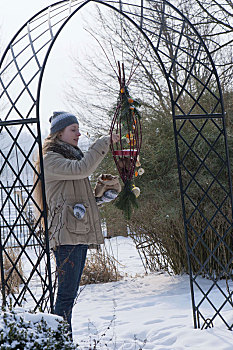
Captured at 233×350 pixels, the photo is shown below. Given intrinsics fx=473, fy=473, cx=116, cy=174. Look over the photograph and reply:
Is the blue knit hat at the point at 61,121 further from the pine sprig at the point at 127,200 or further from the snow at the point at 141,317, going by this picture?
the snow at the point at 141,317

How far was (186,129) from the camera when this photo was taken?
18.7 feet

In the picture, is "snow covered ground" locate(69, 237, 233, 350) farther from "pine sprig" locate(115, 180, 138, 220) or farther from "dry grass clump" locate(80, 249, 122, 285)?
"pine sprig" locate(115, 180, 138, 220)

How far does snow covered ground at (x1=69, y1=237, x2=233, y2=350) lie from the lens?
3.45m

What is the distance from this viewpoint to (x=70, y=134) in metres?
3.27

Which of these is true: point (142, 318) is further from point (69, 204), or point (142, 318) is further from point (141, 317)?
point (69, 204)

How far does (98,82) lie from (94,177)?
5.48 metres

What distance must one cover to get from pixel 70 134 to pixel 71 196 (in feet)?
1.45

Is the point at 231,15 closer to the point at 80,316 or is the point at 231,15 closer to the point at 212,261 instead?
the point at 212,261

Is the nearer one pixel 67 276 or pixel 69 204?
pixel 67 276

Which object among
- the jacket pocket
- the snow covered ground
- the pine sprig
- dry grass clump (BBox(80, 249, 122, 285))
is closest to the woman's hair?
the jacket pocket

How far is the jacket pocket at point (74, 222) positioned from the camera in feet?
10.0

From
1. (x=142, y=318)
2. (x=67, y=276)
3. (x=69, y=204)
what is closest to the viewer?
(x=67, y=276)

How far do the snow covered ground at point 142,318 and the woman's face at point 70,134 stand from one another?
1.23 m

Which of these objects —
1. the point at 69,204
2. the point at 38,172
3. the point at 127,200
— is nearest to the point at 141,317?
the point at 127,200
